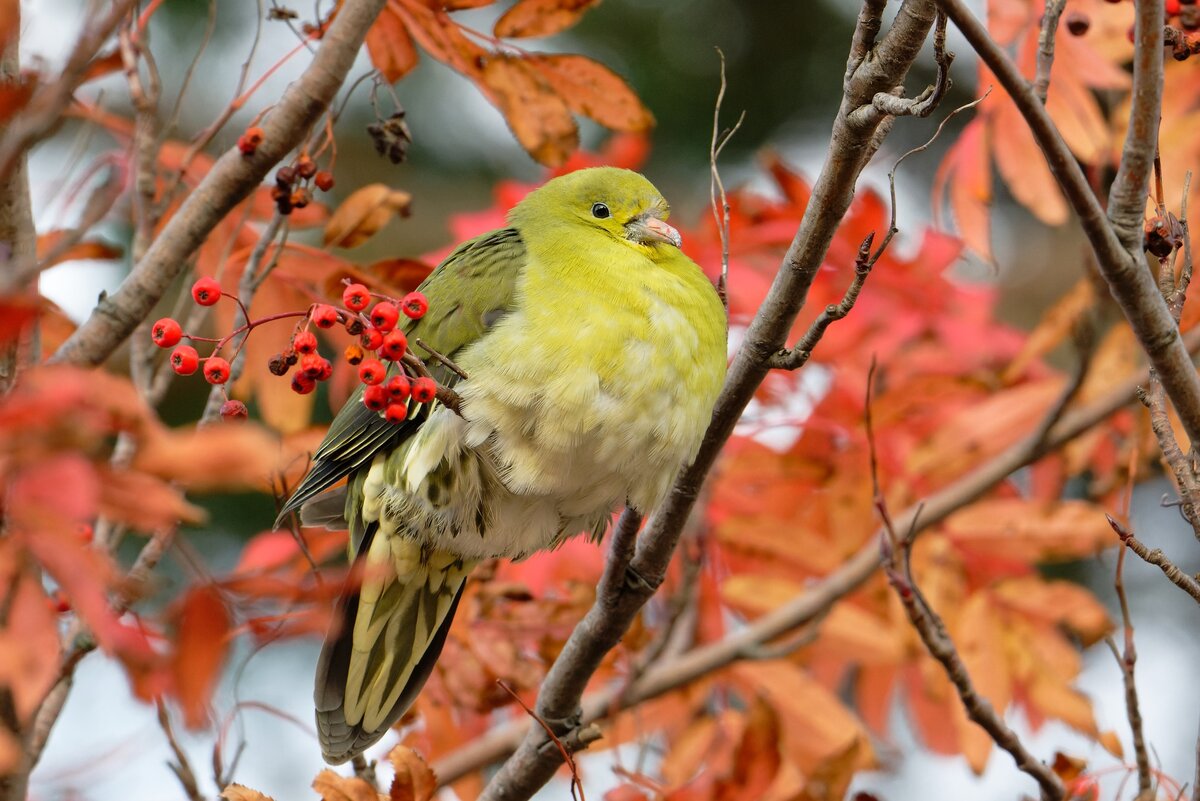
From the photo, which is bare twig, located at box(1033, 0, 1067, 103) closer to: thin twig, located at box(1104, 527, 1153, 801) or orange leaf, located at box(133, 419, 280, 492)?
thin twig, located at box(1104, 527, 1153, 801)

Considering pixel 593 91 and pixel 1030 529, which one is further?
pixel 1030 529

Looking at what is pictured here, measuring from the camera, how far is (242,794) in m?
1.85

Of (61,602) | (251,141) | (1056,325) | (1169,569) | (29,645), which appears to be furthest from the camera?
(1056,325)

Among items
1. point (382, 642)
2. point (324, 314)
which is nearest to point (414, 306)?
point (324, 314)

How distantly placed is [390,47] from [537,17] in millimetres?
287

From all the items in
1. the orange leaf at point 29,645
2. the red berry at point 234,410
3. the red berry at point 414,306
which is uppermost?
the red berry at point 414,306

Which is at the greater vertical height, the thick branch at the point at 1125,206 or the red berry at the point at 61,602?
the thick branch at the point at 1125,206

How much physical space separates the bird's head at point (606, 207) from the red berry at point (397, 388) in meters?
1.17

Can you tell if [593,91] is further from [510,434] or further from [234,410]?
[234,410]

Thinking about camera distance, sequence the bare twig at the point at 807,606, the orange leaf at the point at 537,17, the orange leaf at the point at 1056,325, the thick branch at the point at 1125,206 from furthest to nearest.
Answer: the orange leaf at the point at 1056,325 < the bare twig at the point at 807,606 < the orange leaf at the point at 537,17 < the thick branch at the point at 1125,206

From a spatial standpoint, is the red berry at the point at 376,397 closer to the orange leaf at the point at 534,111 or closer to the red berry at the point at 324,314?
the red berry at the point at 324,314

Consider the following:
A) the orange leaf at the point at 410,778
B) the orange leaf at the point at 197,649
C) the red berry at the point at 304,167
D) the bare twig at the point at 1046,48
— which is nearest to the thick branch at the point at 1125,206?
the bare twig at the point at 1046,48

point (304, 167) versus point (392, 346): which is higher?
point (304, 167)

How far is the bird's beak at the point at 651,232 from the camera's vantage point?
288 centimetres
